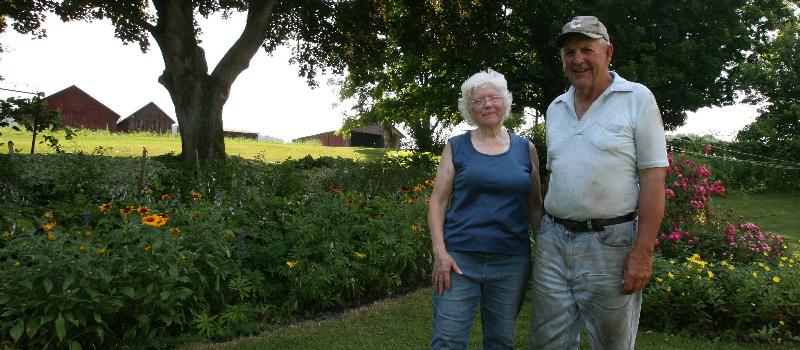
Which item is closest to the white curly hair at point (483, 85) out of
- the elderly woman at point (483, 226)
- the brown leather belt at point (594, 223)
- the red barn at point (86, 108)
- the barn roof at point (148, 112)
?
the elderly woman at point (483, 226)

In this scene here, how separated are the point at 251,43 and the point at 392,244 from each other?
364 inches

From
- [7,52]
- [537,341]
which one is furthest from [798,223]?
[7,52]

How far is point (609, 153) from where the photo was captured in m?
2.45

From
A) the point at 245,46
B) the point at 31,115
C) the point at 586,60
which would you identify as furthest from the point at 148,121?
the point at 586,60

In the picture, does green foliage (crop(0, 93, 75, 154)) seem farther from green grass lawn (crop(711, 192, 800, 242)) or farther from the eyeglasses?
green grass lawn (crop(711, 192, 800, 242))

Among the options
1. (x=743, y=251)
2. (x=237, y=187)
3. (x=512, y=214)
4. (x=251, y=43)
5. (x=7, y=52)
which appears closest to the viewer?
(x=512, y=214)

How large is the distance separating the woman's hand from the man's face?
0.98 meters

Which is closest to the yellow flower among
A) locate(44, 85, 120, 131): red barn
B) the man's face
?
the man's face

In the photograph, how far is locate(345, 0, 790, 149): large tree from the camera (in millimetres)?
16531

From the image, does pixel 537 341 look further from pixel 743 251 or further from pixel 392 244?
pixel 743 251

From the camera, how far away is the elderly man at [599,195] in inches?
95.1

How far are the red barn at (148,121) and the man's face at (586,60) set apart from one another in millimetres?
57770

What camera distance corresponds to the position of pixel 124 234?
424 cm

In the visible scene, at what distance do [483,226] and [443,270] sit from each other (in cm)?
27
